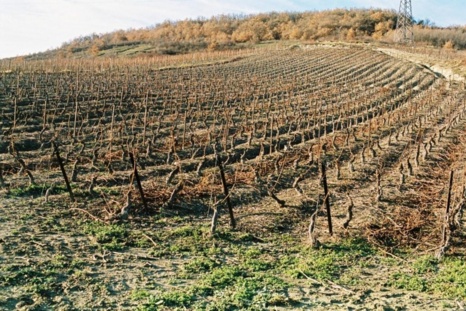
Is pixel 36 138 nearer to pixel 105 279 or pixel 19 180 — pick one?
pixel 19 180

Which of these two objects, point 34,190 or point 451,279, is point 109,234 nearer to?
point 34,190

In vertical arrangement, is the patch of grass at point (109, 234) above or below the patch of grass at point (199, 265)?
above

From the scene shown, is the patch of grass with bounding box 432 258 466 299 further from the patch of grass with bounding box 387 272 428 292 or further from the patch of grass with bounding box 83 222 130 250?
the patch of grass with bounding box 83 222 130 250

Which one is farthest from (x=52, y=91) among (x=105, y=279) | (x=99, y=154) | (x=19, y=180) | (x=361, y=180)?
(x=105, y=279)

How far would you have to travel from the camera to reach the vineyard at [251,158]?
8.42 m

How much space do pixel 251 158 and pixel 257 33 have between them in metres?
64.1

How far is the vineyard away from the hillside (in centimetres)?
3895

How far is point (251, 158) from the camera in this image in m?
13.4

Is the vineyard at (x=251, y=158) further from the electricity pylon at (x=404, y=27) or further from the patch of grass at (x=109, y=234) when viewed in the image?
the electricity pylon at (x=404, y=27)

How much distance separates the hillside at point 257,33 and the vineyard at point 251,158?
38952 mm

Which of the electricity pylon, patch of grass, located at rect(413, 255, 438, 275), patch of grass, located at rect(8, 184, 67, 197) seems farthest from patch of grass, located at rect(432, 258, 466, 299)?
the electricity pylon

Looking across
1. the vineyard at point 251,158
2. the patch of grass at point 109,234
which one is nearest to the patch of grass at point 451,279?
the vineyard at point 251,158

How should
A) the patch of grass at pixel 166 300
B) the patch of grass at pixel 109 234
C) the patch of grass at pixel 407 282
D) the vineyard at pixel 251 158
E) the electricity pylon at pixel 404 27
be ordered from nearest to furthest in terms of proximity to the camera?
the patch of grass at pixel 166 300 → the patch of grass at pixel 407 282 → the patch of grass at pixel 109 234 → the vineyard at pixel 251 158 → the electricity pylon at pixel 404 27

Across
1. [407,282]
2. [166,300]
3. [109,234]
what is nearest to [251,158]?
[109,234]
